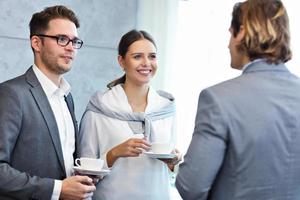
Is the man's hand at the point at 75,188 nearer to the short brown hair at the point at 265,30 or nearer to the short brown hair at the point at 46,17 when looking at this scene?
the short brown hair at the point at 46,17

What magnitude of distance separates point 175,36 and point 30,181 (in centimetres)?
168

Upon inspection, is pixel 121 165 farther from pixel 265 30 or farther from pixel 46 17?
pixel 265 30

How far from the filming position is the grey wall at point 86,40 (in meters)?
2.77

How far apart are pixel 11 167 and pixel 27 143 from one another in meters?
0.10

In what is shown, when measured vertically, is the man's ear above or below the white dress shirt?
above

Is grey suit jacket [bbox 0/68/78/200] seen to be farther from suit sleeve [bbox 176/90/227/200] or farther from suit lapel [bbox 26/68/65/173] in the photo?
suit sleeve [bbox 176/90/227/200]

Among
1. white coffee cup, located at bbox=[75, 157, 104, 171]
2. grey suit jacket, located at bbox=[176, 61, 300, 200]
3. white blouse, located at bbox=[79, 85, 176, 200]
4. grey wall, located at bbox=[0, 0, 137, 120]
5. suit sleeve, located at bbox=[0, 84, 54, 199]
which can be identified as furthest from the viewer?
grey wall, located at bbox=[0, 0, 137, 120]

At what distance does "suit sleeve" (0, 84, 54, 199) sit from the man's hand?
5 centimetres

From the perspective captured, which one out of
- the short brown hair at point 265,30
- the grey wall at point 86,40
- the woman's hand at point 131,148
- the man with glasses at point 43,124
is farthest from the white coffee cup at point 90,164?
the grey wall at point 86,40

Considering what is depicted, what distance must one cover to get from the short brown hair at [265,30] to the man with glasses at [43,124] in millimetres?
770

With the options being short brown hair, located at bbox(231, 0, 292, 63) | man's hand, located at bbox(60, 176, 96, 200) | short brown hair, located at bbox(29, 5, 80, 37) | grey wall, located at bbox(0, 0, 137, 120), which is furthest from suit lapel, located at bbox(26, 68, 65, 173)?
grey wall, located at bbox(0, 0, 137, 120)

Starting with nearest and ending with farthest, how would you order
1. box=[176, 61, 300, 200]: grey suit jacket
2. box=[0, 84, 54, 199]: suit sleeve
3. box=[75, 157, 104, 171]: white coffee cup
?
box=[176, 61, 300, 200]: grey suit jacket
box=[0, 84, 54, 199]: suit sleeve
box=[75, 157, 104, 171]: white coffee cup

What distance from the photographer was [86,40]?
3016 mm

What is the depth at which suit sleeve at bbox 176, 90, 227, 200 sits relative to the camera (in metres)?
1.12
